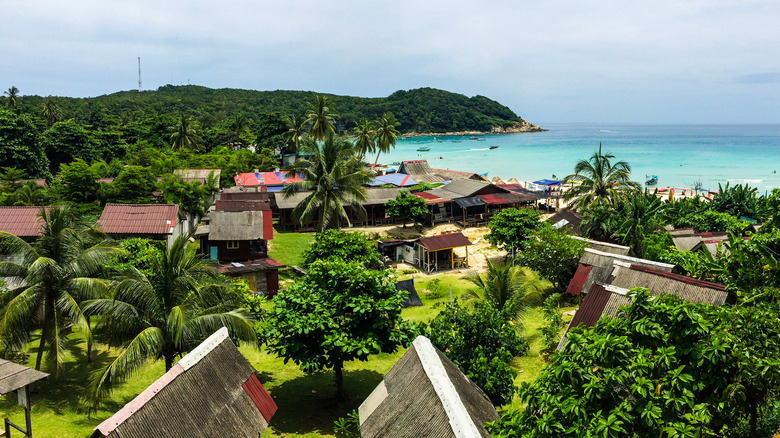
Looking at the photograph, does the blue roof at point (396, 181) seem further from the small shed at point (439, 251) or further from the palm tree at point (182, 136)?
the palm tree at point (182, 136)

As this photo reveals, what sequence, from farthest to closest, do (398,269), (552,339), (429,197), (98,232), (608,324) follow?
(429,197) → (398,269) → (98,232) → (552,339) → (608,324)

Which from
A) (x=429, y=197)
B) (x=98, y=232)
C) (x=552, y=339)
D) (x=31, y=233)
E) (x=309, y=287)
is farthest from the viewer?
(x=429, y=197)

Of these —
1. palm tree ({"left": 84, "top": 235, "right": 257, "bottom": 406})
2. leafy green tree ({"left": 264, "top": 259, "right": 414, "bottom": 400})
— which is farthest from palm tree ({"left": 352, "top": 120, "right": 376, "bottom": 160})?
palm tree ({"left": 84, "top": 235, "right": 257, "bottom": 406})

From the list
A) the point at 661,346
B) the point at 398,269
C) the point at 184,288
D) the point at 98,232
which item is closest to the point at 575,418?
the point at 661,346

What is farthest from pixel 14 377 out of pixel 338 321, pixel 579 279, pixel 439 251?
pixel 439 251

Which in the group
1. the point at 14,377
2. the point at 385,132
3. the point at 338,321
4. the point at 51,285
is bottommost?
the point at 14,377

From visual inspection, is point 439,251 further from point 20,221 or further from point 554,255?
point 20,221

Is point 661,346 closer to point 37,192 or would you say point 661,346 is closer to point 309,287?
point 309,287
